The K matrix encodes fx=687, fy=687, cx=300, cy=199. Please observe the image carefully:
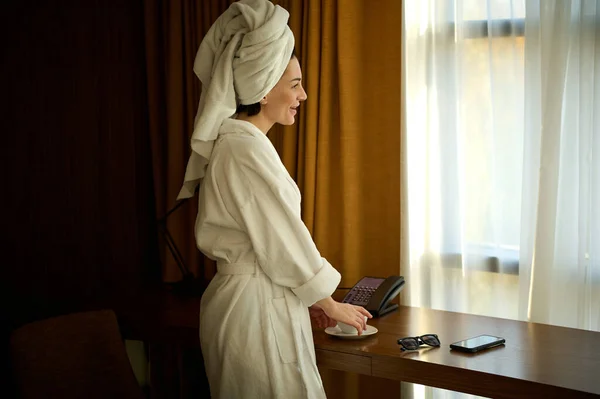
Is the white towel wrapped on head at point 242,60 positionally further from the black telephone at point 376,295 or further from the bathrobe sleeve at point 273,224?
the black telephone at point 376,295

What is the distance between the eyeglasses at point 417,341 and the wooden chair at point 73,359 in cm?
88

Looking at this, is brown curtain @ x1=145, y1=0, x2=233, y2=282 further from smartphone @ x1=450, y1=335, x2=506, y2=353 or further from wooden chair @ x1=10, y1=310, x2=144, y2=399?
smartphone @ x1=450, y1=335, x2=506, y2=353

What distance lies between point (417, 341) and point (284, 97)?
833 mm

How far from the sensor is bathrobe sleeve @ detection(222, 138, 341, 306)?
6.23 ft

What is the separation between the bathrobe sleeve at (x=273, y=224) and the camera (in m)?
1.90

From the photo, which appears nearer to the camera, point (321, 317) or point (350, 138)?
Answer: point (321, 317)

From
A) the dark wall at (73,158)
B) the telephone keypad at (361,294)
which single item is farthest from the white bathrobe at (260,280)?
the dark wall at (73,158)

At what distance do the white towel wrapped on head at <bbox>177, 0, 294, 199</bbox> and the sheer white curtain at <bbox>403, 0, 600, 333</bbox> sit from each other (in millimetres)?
840

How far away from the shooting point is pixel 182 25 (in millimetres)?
3121

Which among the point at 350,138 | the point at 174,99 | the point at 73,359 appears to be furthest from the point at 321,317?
the point at 174,99

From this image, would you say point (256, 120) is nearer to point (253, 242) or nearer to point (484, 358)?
point (253, 242)

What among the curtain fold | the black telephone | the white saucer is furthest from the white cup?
the curtain fold

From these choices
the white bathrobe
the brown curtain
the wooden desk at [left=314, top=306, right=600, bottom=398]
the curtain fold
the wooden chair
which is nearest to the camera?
the wooden desk at [left=314, top=306, right=600, bottom=398]

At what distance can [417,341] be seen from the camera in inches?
79.0
